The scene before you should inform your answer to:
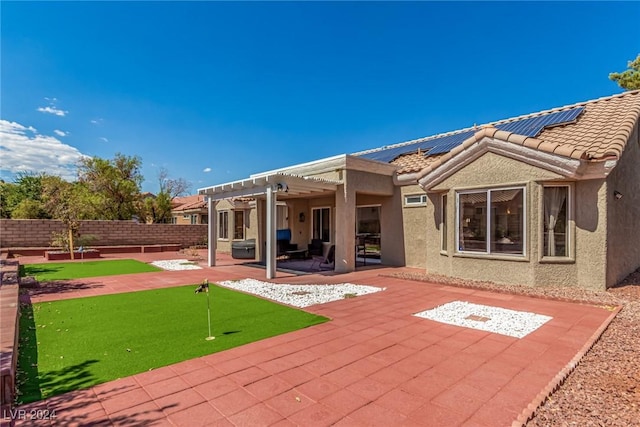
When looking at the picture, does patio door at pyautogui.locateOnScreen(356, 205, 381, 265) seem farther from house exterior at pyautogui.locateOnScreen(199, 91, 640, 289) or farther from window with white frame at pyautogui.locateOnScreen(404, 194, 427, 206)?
window with white frame at pyautogui.locateOnScreen(404, 194, 427, 206)

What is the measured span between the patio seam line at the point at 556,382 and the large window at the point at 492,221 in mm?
4749

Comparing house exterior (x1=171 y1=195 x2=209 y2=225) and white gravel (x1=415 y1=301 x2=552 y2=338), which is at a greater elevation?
house exterior (x1=171 y1=195 x2=209 y2=225)

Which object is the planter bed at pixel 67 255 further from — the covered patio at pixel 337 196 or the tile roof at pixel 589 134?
the tile roof at pixel 589 134

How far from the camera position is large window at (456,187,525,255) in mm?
11125

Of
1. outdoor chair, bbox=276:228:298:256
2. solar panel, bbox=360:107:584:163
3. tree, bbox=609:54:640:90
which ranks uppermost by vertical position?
tree, bbox=609:54:640:90

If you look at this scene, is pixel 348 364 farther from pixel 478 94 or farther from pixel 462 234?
pixel 478 94

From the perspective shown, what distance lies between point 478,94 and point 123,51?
24.3 m

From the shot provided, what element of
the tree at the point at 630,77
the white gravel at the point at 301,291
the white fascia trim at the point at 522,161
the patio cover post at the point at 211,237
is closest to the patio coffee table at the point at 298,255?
the patio cover post at the point at 211,237

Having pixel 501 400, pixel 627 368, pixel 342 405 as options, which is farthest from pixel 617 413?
pixel 342 405

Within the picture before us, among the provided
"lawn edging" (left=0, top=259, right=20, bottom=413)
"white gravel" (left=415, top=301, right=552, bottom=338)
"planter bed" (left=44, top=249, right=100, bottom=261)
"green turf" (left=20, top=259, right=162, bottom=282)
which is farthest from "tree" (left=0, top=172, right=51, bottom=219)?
"white gravel" (left=415, top=301, right=552, bottom=338)

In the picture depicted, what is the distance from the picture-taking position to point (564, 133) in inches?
493

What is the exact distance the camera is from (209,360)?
17.6 feet

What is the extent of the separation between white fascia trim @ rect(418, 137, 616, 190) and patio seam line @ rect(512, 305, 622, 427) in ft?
16.8

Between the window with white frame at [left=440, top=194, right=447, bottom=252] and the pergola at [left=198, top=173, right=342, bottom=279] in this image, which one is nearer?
the pergola at [left=198, top=173, right=342, bottom=279]
